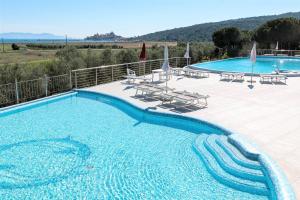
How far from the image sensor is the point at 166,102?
1053 centimetres

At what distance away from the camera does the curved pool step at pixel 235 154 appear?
232 inches

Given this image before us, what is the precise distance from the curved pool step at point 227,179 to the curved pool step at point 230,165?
0.25ft

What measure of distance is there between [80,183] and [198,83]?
971cm

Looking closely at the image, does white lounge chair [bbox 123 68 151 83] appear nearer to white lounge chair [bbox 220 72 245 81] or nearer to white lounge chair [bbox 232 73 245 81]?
white lounge chair [bbox 220 72 245 81]

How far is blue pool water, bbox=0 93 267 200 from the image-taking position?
530 centimetres

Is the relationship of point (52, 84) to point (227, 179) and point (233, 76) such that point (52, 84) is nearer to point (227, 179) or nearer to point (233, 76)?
point (233, 76)

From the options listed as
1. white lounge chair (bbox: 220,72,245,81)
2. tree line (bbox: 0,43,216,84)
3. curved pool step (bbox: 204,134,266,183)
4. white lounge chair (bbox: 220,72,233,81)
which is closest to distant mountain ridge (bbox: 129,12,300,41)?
tree line (bbox: 0,43,216,84)

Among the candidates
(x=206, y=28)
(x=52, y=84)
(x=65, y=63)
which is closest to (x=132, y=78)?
(x=65, y=63)

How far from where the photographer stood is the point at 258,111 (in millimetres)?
9336

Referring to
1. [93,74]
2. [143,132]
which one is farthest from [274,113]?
[93,74]

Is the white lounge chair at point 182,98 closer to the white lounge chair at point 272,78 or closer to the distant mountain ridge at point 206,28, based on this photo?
the white lounge chair at point 272,78

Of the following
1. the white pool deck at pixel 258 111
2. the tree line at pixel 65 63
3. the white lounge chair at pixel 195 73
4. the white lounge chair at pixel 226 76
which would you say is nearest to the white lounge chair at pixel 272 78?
the white pool deck at pixel 258 111

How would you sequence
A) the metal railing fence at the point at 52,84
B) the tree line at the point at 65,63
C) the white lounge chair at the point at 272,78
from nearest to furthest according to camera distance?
1. the metal railing fence at the point at 52,84
2. the tree line at the point at 65,63
3. the white lounge chair at the point at 272,78

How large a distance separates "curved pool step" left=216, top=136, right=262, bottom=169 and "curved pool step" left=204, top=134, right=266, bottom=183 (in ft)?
0.21
